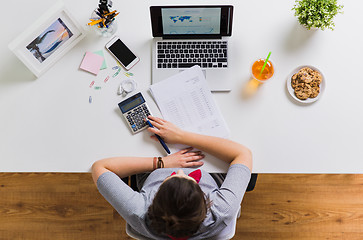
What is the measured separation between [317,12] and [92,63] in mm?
877

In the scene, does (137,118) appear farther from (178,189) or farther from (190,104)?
(178,189)

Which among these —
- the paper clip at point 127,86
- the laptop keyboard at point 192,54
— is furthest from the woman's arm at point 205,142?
the laptop keyboard at point 192,54

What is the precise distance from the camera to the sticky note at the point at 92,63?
1273 mm

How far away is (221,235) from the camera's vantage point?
1092 millimetres

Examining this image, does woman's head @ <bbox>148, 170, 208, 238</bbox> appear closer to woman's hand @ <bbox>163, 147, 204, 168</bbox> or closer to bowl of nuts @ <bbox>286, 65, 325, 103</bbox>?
woman's hand @ <bbox>163, 147, 204, 168</bbox>

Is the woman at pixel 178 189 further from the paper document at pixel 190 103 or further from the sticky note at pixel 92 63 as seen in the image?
the sticky note at pixel 92 63

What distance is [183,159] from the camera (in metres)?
1.20

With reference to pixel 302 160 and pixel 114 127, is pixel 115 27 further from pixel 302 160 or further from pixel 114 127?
pixel 302 160

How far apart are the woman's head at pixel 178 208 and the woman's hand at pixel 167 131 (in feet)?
0.87

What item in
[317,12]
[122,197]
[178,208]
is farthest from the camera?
[317,12]

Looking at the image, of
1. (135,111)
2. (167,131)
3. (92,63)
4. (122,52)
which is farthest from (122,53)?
(167,131)

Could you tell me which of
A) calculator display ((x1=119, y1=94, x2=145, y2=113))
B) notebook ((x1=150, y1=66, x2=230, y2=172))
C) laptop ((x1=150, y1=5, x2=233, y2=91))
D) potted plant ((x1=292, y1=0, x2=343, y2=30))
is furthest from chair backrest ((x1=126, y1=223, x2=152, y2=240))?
potted plant ((x1=292, y1=0, x2=343, y2=30))

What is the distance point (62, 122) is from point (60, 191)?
31.3 inches

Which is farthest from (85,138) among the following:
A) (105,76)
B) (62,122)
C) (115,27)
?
(115,27)
